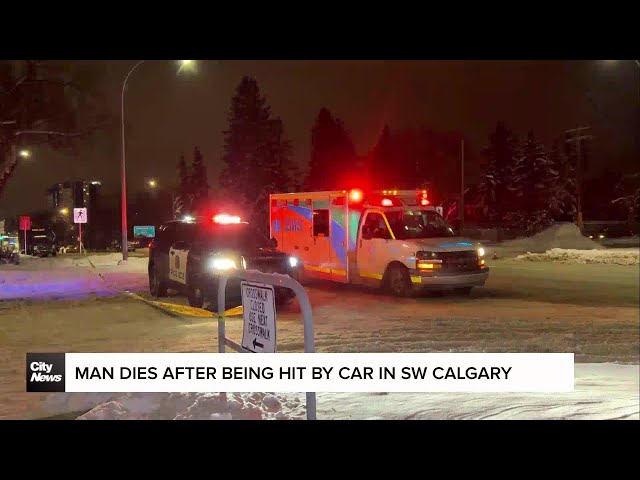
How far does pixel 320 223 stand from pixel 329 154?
6196cm

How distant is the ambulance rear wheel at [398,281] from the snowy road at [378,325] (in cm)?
32

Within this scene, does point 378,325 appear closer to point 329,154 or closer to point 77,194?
point 329,154

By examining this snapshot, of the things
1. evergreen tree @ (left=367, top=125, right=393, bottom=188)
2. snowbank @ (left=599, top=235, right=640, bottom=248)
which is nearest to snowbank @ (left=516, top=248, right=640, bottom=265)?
snowbank @ (left=599, top=235, right=640, bottom=248)

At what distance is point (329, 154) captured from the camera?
7850cm

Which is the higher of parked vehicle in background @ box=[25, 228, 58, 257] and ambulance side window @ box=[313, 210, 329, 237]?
ambulance side window @ box=[313, 210, 329, 237]

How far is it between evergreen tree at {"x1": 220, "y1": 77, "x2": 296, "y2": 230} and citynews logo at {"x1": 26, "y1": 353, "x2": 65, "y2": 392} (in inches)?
2266

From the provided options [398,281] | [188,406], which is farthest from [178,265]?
[188,406]

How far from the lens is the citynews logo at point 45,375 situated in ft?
24.2

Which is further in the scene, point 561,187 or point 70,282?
point 561,187

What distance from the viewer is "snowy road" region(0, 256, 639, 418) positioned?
8906 millimetres

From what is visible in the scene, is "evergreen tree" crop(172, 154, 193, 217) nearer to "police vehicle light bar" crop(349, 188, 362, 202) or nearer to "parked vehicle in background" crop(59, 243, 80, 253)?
"parked vehicle in background" crop(59, 243, 80, 253)

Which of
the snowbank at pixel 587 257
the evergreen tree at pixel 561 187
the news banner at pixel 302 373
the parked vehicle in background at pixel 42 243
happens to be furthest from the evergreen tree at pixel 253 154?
the news banner at pixel 302 373

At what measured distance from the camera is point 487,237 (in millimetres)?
57688

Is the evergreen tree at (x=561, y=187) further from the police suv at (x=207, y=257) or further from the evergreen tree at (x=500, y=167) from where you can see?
the police suv at (x=207, y=257)
